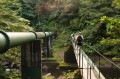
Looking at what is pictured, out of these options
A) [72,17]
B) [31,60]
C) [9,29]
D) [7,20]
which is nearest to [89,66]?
[31,60]

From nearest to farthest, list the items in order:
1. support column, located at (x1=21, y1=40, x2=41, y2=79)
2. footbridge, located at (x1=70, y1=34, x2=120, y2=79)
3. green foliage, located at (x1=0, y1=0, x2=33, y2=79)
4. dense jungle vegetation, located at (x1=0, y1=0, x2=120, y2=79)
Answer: footbridge, located at (x1=70, y1=34, x2=120, y2=79)
green foliage, located at (x1=0, y1=0, x2=33, y2=79)
support column, located at (x1=21, y1=40, x2=41, y2=79)
dense jungle vegetation, located at (x1=0, y1=0, x2=120, y2=79)

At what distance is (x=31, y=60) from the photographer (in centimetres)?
1162

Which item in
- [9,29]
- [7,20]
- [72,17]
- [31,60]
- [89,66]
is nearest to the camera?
[31,60]

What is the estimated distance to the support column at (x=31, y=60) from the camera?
37.8ft

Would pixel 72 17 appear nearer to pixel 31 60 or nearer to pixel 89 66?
pixel 89 66

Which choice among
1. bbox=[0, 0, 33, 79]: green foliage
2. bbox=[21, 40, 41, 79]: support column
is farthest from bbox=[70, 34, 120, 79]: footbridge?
bbox=[0, 0, 33, 79]: green foliage

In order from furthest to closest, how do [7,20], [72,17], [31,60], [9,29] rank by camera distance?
[72,17]
[7,20]
[9,29]
[31,60]

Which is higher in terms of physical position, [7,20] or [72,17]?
[72,17]

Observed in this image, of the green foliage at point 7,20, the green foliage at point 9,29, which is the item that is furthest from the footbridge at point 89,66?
the green foliage at point 7,20

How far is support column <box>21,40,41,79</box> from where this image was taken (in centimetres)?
1152

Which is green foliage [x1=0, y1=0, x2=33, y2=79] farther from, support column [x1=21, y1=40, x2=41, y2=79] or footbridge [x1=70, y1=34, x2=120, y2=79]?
footbridge [x1=70, y1=34, x2=120, y2=79]

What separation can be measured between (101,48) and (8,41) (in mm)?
21300

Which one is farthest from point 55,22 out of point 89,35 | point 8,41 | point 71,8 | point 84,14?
point 8,41

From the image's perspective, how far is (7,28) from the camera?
38.8 ft
